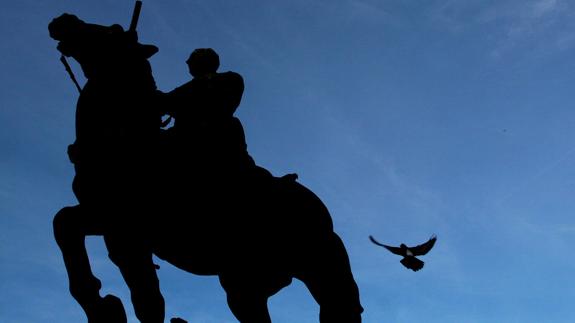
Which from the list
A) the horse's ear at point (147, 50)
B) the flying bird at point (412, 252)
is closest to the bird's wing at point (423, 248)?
the flying bird at point (412, 252)

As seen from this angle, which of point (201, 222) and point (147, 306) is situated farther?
point (201, 222)

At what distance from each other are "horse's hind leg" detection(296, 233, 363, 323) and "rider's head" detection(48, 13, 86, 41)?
9.54 ft

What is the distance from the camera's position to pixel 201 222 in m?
6.05

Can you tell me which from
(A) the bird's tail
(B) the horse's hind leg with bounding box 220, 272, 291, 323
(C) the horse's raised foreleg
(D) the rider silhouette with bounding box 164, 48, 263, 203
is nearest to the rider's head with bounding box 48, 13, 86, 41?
(D) the rider silhouette with bounding box 164, 48, 263, 203

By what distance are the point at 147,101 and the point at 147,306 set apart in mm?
1820

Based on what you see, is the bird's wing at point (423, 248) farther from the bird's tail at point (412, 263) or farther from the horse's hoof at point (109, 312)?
the horse's hoof at point (109, 312)

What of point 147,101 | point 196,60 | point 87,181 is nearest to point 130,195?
point 87,181

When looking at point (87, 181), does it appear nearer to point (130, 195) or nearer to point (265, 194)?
point (130, 195)

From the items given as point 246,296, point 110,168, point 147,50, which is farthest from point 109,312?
point 147,50

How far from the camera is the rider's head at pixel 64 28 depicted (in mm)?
6039

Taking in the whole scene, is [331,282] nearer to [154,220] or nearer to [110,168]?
[154,220]

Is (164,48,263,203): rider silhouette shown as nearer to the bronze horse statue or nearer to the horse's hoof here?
the bronze horse statue

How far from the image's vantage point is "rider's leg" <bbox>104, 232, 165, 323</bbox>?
5504 mm

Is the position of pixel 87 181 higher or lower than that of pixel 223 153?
lower
